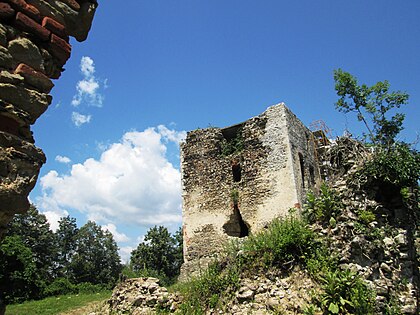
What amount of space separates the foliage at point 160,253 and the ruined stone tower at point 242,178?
2029 cm

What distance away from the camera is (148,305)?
32.1ft

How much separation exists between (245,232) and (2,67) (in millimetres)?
12811

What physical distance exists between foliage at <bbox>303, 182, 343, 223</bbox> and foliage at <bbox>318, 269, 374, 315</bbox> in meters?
1.69

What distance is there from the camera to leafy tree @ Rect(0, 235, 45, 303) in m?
19.5

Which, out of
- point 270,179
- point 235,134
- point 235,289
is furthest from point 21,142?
point 235,134

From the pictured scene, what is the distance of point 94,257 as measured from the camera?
42875 millimetres

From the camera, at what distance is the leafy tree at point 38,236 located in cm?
3754

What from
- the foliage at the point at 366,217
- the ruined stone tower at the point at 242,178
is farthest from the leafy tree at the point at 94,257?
the foliage at the point at 366,217

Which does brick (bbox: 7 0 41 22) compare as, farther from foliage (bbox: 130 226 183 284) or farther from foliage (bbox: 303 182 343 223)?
foliage (bbox: 130 226 183 284)

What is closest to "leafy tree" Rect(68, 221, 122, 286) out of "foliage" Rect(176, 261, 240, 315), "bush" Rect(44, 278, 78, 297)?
"bush" Rect(44, 278, 78, 297)

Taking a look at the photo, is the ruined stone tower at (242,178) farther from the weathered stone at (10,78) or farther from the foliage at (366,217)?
the weathered stone at (10,78)

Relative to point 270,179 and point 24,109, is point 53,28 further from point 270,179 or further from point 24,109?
point 270,179

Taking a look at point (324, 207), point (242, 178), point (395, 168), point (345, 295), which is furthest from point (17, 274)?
point (395, 168)

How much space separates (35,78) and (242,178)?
12.1 m
